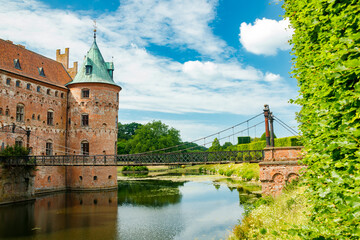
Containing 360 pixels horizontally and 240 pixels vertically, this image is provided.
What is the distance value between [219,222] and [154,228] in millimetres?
3681

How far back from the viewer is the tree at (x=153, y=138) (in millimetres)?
59969

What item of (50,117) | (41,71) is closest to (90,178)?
(50,117)

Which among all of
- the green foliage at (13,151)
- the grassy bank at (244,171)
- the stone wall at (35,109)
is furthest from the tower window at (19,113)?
the grassy bank at (244,171)

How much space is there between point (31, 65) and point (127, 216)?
815 inches

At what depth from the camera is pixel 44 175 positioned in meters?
28.3

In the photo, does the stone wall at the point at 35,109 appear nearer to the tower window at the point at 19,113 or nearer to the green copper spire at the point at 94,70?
the tower window at the point at 19,113

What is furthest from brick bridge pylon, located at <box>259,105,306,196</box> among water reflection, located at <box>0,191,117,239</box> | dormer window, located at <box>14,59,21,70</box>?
dormer window, located at <box>14,59,21,70</box>

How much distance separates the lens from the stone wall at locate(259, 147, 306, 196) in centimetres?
1560

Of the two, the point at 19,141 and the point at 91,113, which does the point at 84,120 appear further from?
the point at 19,141

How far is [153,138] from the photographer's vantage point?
2429 inches

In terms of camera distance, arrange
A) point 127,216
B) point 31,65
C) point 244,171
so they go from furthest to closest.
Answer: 1. point 244,171
2. point 31,65
3. point 127,216

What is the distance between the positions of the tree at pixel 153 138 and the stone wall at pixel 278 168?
144 ft

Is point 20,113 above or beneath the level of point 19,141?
above

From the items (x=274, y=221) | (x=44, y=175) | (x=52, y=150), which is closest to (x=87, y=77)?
(x=52, y=150)
